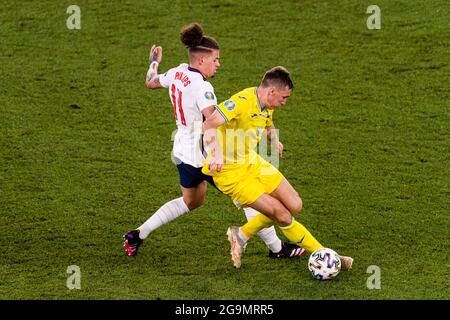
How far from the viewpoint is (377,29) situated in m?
12.4

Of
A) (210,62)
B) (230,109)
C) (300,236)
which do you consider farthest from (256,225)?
(210,62)

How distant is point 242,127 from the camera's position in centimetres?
746

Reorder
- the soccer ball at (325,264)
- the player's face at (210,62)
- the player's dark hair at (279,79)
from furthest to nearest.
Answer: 1. the player's face at (210,62)
2. the soccer ball at (325,264)
3. the player's dark hair at (279,79)

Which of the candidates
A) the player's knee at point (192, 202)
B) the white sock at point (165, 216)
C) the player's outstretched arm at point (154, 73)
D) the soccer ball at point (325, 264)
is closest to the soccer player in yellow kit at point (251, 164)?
the soccer ball at point (325, 264)

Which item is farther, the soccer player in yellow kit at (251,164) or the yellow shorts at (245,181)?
the yellow shorts at (245,181)

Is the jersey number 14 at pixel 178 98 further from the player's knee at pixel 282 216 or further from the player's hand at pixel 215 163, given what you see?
the player's knee at pixel 282 216

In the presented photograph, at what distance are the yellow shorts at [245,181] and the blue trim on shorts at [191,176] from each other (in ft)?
0.45

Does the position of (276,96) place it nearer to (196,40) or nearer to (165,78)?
(196,40)

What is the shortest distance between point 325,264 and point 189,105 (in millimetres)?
1561

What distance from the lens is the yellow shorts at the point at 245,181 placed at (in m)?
7.48

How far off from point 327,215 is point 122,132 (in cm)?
272
